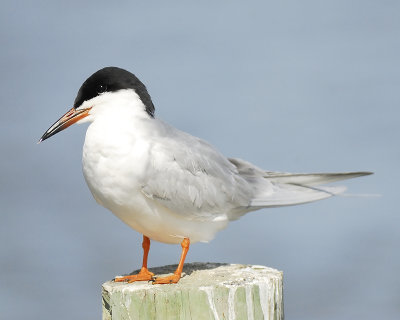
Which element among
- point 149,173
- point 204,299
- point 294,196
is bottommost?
point 204,299

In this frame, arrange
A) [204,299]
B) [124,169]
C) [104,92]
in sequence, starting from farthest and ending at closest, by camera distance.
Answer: [104,92] → [124,169] → [204,299]

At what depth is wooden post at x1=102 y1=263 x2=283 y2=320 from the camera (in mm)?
4094

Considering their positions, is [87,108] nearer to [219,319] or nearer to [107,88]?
[107,88]

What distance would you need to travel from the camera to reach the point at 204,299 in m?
4.12

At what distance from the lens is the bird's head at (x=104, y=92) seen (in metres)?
4.80

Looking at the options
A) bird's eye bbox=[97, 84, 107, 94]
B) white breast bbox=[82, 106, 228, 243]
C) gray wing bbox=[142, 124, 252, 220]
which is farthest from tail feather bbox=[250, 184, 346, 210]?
bird's eye bbox=[97, 84, 107, 94]

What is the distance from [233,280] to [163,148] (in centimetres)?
94

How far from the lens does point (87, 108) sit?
4887 mm

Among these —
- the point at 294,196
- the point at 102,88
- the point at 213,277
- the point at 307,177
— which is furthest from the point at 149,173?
the point at 307,177

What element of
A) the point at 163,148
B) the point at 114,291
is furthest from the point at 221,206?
the point at 114,291

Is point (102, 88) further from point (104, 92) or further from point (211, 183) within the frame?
point (211, 183)

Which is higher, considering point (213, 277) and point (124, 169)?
point (124, 169)

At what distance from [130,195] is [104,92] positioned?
68 cm

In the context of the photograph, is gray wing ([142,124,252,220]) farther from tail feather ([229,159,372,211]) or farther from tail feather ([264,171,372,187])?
tail feather ([264,171,372,187])
